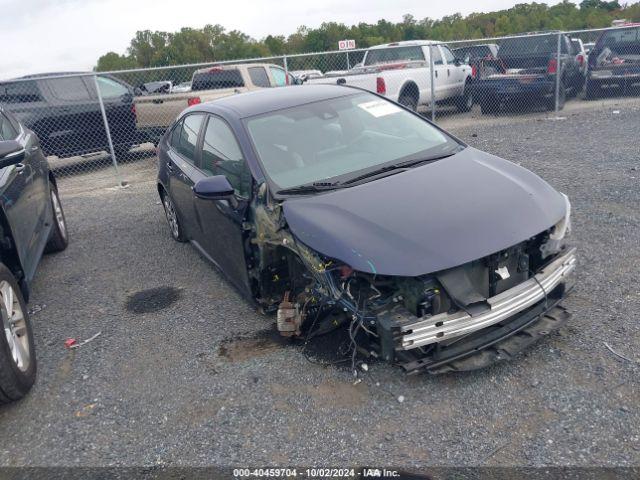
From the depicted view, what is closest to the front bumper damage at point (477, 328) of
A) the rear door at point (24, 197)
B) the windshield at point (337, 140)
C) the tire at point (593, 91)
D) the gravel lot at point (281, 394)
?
the gravel lot at point (281, 394)

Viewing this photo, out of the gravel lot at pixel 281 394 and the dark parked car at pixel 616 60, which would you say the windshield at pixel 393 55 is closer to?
the dark parked car at pixel 616 60

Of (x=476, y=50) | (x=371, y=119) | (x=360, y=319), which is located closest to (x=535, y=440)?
(x=360, y=319)

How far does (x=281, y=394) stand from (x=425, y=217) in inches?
53.5

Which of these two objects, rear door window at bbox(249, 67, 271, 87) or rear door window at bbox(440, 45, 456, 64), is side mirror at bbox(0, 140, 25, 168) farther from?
rear door window at bbox(440, 45, 456, 64)

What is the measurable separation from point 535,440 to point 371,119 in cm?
273

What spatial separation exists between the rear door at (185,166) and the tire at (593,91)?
11.4m

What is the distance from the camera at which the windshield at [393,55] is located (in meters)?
12.9

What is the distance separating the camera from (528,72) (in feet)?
39.1

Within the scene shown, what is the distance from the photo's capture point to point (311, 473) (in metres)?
2.68

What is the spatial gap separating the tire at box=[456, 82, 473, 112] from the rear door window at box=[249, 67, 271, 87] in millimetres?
5161

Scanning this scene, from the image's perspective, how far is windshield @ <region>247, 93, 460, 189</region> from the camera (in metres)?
3.92

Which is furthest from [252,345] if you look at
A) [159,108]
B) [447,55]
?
[447,55]

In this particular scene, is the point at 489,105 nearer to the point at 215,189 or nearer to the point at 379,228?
the point at 215,189

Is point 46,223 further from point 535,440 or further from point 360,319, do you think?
point 535,440
